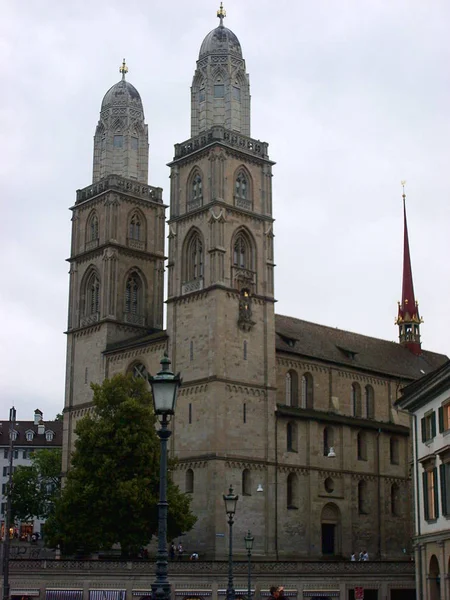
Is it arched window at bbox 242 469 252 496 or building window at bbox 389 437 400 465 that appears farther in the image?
building window at bbox 389 437 400 465

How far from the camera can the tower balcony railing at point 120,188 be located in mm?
80625

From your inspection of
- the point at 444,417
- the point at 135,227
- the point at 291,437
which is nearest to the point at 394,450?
the point at 291,437

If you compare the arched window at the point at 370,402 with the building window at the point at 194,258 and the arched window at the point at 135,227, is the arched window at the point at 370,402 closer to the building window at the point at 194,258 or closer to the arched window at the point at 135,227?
the building window at the point at 194,258

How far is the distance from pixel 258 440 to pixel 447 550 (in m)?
28.3

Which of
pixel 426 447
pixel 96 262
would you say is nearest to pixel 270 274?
pixel 96 262

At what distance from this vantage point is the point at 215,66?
242ft

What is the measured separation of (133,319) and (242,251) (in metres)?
11.8

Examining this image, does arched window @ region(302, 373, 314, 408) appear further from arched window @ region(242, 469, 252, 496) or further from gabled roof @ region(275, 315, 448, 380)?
arched window @ region(242, 469, 252, 496)

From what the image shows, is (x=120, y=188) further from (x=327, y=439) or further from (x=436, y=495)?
(x=436, y=495)

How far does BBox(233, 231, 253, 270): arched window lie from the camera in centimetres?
7100

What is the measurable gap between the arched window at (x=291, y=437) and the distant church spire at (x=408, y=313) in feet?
88.9

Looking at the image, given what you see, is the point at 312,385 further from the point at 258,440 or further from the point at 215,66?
the point at 215,66

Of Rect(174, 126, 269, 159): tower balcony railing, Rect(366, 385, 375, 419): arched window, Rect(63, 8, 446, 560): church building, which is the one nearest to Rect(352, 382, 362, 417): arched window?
Rect(63, 8, 446, 560): church building

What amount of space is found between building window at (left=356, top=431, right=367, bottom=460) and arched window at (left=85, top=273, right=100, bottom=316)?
71.9ft
